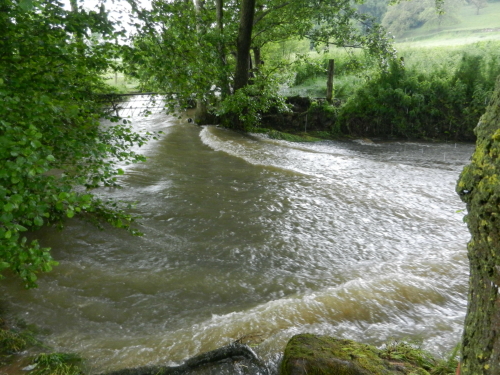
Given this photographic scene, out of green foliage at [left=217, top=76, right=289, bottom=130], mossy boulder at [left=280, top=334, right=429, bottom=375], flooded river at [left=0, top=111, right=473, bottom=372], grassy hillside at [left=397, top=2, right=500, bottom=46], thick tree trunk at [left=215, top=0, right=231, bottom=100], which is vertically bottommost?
flooded river at [left=0, top=111, right=473, bottom=372]

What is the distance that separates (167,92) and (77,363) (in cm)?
403

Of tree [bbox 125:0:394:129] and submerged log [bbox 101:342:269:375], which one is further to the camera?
tree [bbox 125:0:394:129]

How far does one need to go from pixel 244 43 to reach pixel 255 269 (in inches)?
436

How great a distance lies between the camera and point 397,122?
1528 centimetres

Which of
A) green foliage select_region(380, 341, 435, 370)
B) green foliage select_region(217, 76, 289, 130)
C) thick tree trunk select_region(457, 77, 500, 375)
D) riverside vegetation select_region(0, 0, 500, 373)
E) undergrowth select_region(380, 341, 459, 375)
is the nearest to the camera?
thick tree trunk select_region(457, 77, 500, 375)

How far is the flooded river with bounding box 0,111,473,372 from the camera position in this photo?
12.0 feet

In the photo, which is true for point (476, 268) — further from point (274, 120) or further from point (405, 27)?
point (405, 27)

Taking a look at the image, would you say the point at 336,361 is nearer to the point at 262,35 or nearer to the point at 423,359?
the point at 423,359

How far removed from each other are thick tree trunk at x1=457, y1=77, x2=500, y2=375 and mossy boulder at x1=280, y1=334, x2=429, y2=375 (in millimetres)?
1100


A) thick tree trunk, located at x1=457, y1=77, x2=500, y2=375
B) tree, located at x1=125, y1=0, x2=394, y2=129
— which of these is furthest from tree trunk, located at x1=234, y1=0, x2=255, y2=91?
thick tree trunk, located at x1=457, y1=77, x2=500, y2=375

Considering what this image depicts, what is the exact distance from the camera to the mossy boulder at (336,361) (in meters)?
2.46

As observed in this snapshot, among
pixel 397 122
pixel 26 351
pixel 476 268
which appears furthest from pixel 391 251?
pixel 397 122

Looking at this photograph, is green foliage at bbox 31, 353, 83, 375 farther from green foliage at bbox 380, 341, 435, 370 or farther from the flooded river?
green foliage at bbox 380, 341, 435, 370

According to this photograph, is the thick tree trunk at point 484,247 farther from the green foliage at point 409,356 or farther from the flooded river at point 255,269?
the flooded river at point 255,269
